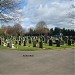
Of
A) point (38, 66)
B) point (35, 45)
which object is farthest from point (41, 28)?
point (38, 66)

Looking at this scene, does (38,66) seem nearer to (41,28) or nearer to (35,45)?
(35,45)

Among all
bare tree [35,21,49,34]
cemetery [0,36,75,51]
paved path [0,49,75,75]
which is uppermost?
bare tree [35,21,49,34]

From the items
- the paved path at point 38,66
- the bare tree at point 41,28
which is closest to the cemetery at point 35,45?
the paved path at point 38,66

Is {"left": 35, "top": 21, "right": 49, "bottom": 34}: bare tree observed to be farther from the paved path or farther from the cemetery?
the paved path

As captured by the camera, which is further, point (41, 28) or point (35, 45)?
point (41, 28)

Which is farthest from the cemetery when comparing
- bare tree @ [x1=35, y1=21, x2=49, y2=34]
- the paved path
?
bare tree @ [x1=35, y1=21, x2=49, y2=34]

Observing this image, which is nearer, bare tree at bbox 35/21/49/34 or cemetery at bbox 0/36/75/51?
cemetery at bbox 0/36/75/51

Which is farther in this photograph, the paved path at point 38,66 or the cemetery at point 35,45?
the cemetery at point 35,45

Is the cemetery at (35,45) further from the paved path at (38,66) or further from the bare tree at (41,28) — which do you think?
the bare tree at (41,28)

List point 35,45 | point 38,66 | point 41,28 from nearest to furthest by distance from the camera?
point 38,66 → point 35,45 → point 41,28

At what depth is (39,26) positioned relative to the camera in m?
104

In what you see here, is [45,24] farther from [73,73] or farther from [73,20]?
[73,73]

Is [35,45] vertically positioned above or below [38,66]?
above

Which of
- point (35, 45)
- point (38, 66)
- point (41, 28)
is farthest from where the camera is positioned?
point (41, 28)
